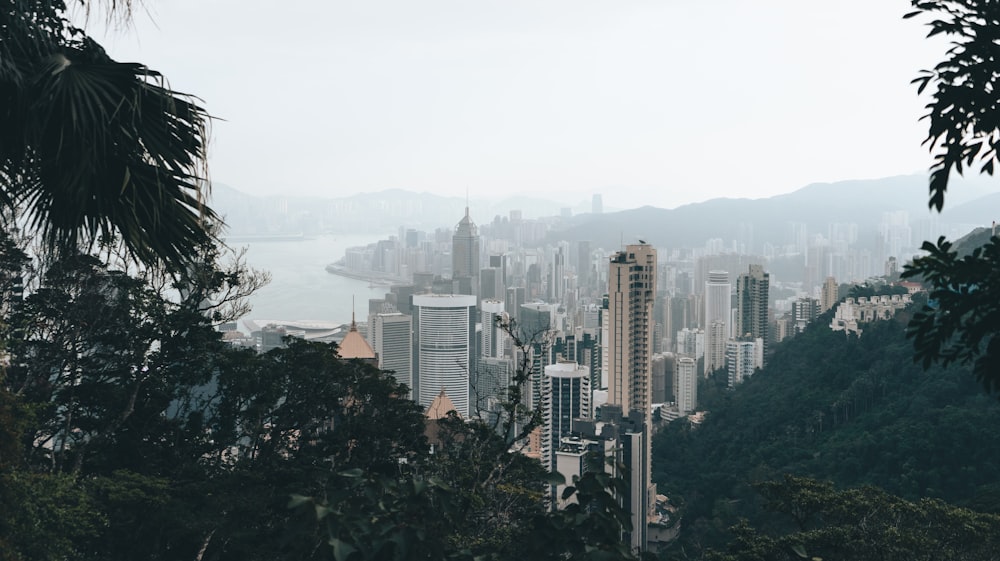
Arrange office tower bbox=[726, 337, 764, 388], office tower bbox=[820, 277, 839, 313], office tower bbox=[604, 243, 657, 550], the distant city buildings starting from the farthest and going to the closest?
office tower bbox=[820, 277, 839, 313], office tower bbox=[726, 337, 764, 388], office tower bbox=[604, 243, 657, 550], the distant city buildings

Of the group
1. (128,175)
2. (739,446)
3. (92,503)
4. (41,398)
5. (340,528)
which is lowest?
(739,446)

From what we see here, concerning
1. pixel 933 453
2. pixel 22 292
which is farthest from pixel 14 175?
pixel 933 453

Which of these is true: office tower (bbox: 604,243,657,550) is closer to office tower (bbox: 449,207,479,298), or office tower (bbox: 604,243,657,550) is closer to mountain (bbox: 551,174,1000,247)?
office tower (bbox: 449,207,479,298)

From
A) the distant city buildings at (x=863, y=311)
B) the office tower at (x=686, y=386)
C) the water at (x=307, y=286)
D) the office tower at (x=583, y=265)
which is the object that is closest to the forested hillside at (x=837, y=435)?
the distant city buildings at (x=863, y=311)

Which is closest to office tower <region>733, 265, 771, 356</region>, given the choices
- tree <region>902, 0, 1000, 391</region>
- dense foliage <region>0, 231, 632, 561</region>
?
dense foliage <region>0, 231, 632, 561</region>

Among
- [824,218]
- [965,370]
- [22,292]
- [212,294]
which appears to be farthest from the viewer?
[824,218]

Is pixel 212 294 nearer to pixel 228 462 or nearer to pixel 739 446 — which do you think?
pixel 228 462

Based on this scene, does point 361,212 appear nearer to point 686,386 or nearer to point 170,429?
point 686,386

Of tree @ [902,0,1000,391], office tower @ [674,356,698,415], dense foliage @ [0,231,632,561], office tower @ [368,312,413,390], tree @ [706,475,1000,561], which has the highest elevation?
tree @ [902,0,1000,391]
